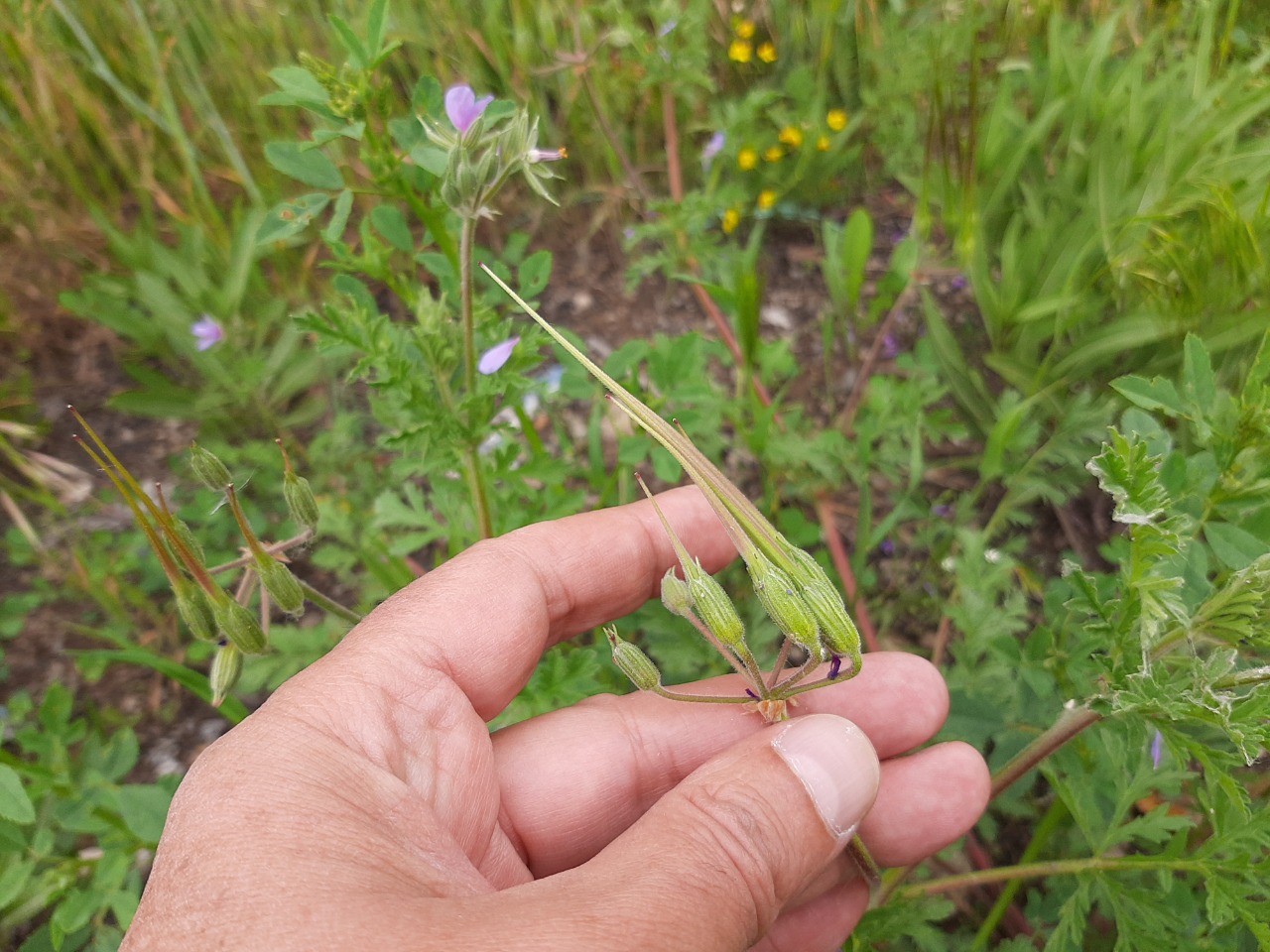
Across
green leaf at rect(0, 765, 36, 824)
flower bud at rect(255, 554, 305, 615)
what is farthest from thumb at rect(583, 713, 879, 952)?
green leaf at rect(0, 765, 36, 824)

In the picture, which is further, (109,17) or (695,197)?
(109,17)

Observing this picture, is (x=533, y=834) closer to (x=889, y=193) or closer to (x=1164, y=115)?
(x=1164, y=115)

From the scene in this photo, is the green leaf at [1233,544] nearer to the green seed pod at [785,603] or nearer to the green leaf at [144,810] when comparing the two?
the green seed pod at [785,603]

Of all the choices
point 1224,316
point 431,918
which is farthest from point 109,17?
point 1224,316

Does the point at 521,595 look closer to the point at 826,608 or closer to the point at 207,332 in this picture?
the point at 826,608

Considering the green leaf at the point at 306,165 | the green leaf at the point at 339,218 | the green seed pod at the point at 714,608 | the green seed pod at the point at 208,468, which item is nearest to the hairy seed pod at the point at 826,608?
the green seed pod at the point at 714,608
